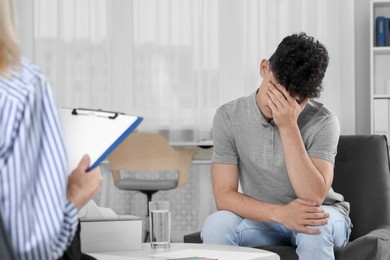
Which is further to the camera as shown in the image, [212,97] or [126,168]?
[212,97]

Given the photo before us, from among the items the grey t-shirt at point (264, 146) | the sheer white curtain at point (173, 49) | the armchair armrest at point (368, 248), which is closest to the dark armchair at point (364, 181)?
the grey t-shirt at point (264, 146)

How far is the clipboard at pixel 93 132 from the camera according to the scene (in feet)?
3.75

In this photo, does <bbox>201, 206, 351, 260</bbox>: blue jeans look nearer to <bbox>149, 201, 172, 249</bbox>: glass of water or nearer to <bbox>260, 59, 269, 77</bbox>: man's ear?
<bbox>149, 201, 172, 249</bbox>: glass of water

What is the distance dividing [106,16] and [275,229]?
3265 millimetres

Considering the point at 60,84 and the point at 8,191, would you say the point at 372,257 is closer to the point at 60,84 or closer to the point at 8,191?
the point at 8,191

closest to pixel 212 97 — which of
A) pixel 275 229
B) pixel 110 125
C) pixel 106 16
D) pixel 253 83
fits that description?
pixel 253 83

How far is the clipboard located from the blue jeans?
3.53 ft

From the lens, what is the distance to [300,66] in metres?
2.26

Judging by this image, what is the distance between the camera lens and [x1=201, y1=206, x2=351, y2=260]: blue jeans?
212 cm

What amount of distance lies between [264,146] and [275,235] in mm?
291

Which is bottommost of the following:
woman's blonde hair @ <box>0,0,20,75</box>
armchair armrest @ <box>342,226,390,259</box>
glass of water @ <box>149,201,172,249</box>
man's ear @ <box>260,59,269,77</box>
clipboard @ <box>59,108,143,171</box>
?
armchair armrest @ <box>342,226,390,259</box>

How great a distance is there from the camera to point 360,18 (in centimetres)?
520

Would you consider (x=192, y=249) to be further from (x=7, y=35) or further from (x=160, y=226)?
(x=7, y=35)

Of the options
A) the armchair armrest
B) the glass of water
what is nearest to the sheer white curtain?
the armchair armrest
